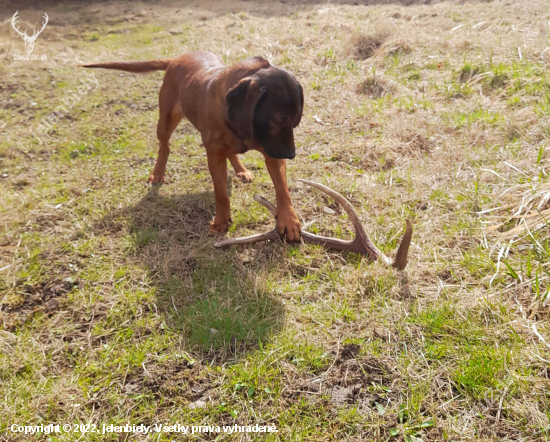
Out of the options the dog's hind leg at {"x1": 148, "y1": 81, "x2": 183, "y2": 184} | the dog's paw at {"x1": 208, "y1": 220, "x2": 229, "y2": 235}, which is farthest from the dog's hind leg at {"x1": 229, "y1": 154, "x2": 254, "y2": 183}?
the dog's paw at {"x1": 208, "y1": 220, "x2": 229, "y2": 235}

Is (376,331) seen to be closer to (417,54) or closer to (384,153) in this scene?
(384,153)

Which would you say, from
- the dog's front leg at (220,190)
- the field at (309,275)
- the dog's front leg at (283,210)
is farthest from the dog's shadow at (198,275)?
the dog's front leg at (283,210)

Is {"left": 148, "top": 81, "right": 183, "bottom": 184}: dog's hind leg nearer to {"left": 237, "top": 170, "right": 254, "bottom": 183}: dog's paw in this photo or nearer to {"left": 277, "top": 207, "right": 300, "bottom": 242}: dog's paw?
{"left": 237, "top": 170, "right": 254, "bottom": 183}: dog's paw

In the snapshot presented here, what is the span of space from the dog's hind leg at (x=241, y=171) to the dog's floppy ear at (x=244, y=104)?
1479 mm

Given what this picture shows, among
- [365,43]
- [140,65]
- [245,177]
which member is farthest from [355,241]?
[365,43]

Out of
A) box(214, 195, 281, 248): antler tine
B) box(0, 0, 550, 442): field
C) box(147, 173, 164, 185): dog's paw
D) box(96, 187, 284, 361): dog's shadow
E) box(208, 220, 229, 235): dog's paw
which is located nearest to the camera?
box(0, 0, 550, 442): field

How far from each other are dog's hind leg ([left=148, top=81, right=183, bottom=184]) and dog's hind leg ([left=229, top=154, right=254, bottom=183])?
0.77 meters

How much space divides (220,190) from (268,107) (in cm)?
100

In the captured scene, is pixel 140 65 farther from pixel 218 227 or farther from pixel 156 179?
pixel 218 227

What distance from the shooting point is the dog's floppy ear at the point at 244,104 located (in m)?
2.56

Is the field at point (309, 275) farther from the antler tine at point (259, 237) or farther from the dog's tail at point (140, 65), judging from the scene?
the dog's tail at point (140, 65)

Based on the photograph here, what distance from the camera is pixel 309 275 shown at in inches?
115

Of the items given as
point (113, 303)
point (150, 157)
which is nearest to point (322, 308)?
point (113, 303)

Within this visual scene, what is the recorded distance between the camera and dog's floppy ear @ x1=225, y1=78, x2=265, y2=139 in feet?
8.41
